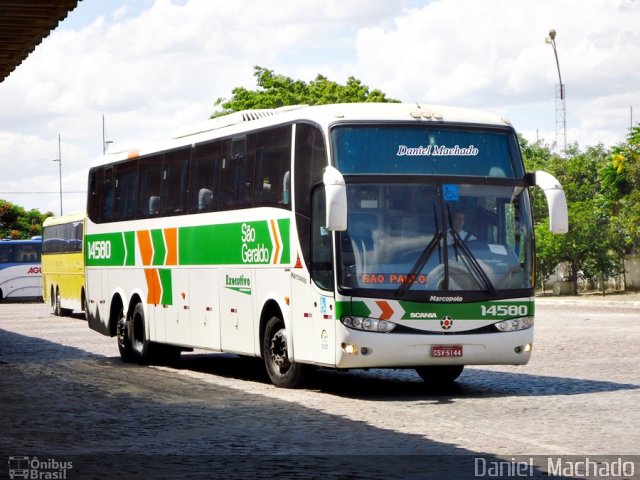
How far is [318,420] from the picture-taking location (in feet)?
45.9

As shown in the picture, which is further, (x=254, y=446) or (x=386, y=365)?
(x=386, y=365)

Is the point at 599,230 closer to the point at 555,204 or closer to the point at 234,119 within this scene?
the point at 234,119

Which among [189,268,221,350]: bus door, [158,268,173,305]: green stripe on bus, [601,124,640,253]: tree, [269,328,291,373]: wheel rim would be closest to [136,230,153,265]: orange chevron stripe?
[158,268,173,305]: green stripe on bus

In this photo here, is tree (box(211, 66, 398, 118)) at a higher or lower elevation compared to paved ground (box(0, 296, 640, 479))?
higher

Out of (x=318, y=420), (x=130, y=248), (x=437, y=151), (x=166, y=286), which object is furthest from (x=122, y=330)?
(x=318, y=420)

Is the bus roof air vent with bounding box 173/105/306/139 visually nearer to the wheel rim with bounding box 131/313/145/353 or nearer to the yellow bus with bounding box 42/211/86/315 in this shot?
the wheel rim with bounding box 131/313/145/353

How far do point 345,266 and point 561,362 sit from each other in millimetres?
6285

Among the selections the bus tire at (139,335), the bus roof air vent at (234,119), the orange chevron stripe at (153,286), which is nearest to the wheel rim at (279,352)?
the bus roof air vent at (234,119)

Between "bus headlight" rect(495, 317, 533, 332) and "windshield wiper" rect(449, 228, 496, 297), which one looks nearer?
→ "windshield wiper" rect(449, 228, 496, 297)

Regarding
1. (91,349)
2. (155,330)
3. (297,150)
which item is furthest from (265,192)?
(91,349)

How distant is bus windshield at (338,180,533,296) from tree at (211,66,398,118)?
55.5m

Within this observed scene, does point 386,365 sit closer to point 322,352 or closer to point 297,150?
point 322,352

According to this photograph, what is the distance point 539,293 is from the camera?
5788cm

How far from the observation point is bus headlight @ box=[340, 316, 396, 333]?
53.5ft
